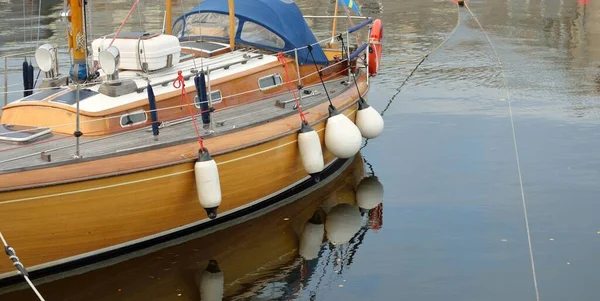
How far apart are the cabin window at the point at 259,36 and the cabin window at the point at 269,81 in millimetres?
711

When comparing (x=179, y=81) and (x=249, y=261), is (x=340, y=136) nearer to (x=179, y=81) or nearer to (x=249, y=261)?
(x=179, y=81)

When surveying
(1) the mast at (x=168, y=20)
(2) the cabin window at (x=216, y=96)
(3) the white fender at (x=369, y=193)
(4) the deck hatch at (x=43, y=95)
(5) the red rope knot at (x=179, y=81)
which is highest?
(1) the mast at (x=168, y=20)

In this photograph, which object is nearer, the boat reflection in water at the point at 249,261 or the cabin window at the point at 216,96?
the boat reflection in water at the point at 249,261

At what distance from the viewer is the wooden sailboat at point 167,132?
10.7 metres

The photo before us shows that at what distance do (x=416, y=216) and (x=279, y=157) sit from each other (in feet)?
6.97

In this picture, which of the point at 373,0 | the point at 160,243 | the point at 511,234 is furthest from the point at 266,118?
the point at 373,0

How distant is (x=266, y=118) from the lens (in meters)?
13.4

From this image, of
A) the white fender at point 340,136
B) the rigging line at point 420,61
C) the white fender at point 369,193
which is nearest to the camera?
the white fender at point 340,136

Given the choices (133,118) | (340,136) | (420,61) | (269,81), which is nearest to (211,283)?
(133,118)

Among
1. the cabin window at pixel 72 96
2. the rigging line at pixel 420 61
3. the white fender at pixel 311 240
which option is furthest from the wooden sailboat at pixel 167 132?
the rigging line at pixel 420 61

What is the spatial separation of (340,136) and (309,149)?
30.8 inches

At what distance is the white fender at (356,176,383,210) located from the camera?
557 inches

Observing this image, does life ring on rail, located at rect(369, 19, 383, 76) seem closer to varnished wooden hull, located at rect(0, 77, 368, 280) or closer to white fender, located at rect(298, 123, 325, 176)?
white fender, located at rect(298, 123, 325, 176)

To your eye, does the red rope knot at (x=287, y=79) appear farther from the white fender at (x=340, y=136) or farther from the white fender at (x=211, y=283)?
the white fender at (x=211, y=283)
